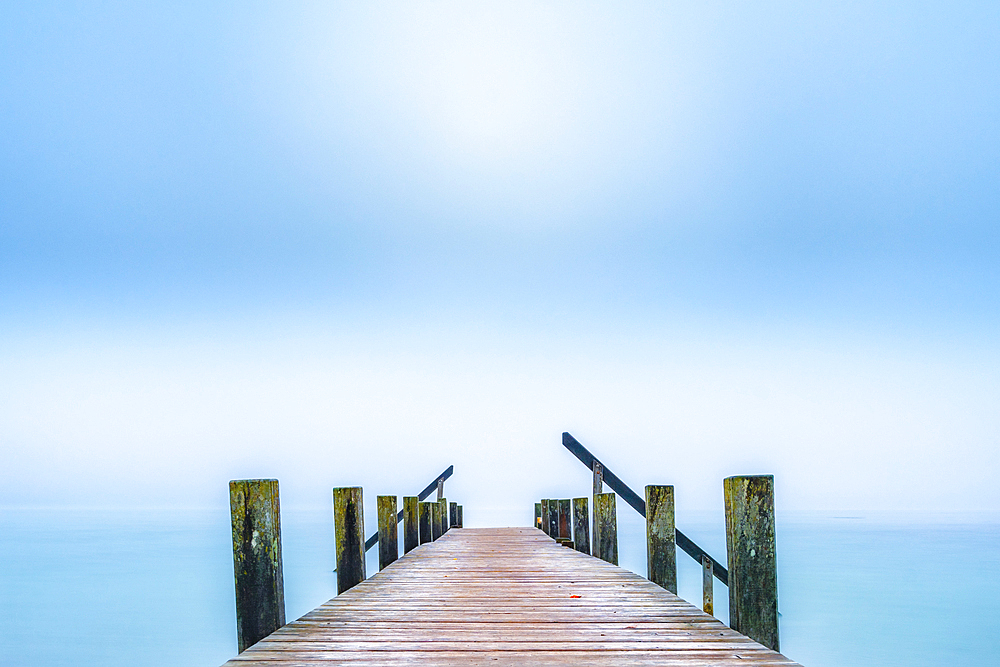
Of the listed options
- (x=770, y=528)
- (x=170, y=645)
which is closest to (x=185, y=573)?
(x=170, y=645)

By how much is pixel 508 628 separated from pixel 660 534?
7.94ft

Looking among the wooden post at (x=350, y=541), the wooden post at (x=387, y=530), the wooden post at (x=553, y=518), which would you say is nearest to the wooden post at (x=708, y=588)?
the wooden post at (x=350, y=541)

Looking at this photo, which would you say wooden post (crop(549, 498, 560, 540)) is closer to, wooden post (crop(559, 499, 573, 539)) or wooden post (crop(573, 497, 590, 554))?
wooden post (crop(559, 499, 573, 539))

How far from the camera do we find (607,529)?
30.7 ft

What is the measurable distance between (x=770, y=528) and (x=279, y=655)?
271 centimetres

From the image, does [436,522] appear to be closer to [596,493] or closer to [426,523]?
[426,523]

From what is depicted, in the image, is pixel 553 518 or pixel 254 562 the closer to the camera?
pixel 254 562

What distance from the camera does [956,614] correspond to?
31.1m

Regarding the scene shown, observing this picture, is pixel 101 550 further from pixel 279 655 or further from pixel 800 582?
pixel 279 655

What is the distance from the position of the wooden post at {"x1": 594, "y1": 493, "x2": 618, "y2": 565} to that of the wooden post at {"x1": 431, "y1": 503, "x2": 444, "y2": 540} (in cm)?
494

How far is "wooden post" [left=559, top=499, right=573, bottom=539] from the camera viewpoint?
1395 cm

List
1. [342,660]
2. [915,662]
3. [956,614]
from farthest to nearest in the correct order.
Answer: [956,614], [915,662], [342,660]

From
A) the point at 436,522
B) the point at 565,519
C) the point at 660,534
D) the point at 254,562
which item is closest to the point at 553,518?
the point at 565,519

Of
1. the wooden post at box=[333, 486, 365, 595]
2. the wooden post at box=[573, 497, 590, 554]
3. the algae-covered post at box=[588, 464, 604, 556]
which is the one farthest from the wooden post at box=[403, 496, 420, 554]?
the wooden post at box=[333, 486, 365, 595]
